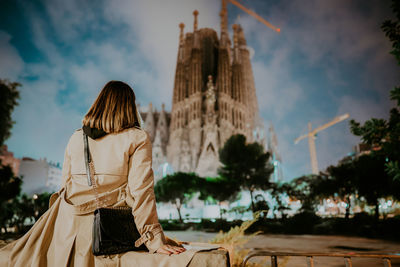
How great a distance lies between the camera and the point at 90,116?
1557mm

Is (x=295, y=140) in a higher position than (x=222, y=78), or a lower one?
lower

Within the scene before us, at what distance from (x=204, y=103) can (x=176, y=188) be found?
27.8 metres

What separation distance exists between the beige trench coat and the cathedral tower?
38359mm

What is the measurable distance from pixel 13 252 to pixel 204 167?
39076 millimetres

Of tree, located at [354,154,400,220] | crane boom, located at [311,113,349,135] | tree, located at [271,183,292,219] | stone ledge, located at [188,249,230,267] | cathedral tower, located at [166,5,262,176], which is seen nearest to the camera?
stone ledge, located at [188,249,230,267]

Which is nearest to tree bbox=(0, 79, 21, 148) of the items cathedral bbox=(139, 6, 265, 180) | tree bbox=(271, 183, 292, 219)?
tree bbox=(271, 183, 292, 219)

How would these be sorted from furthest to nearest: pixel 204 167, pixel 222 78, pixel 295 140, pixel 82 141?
pixel 295 140 < pixel 222 78 < pixel 204 167 < pixel 82 141

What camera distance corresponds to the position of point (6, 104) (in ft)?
39.2

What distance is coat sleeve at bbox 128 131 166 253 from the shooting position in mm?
1346

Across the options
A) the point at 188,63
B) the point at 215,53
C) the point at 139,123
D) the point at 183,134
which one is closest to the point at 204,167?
the point at 183,134

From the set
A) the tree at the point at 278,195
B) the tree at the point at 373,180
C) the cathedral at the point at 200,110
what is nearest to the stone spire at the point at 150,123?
the cathedral at the point at 200,110

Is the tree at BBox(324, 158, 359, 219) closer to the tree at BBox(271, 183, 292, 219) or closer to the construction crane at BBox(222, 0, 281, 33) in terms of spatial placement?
the tree at BBox(271, 183, 292, 219)

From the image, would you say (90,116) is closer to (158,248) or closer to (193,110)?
(158,248)

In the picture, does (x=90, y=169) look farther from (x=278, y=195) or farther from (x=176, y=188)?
(x=176, y=188)
